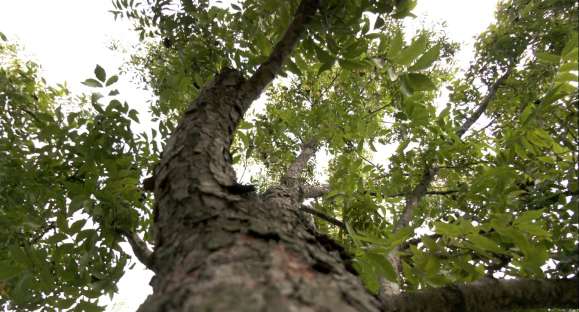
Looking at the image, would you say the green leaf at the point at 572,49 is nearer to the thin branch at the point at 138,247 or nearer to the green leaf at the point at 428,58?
the green leaf at the point at 428,58

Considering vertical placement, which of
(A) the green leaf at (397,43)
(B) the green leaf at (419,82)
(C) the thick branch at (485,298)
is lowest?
(C) the thick branch at (485,298)

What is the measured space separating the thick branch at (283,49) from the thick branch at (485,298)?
5.11 ft

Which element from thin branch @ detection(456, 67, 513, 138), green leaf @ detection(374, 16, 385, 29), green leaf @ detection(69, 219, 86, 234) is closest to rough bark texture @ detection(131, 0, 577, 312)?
green leaf @ detection(69, 219, 86, 234)

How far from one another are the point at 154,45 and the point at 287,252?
340 inches

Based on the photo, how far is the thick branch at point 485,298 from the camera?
59.5 inches

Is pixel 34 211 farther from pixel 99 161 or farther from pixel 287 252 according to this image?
pixel 287 252

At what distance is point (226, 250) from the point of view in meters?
1.00

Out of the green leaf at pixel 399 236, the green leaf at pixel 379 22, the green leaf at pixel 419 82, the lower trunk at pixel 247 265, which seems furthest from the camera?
the green leaf at pixel 379 22

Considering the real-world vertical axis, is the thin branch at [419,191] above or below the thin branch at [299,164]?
below

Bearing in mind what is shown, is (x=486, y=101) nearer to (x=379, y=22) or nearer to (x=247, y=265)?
(x=379, y=22)

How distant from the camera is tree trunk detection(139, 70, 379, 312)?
789 mm

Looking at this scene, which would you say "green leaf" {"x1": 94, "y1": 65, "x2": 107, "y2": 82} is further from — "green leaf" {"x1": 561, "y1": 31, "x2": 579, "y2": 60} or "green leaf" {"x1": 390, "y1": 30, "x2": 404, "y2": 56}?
"green leaf" {"x1": 561, "y1": 31, "x2": 579, "y2": 60}

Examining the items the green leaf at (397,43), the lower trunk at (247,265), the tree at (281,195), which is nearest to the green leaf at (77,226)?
the tree at (281,195)

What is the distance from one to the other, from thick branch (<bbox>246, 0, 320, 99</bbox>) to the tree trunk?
1.88ft
